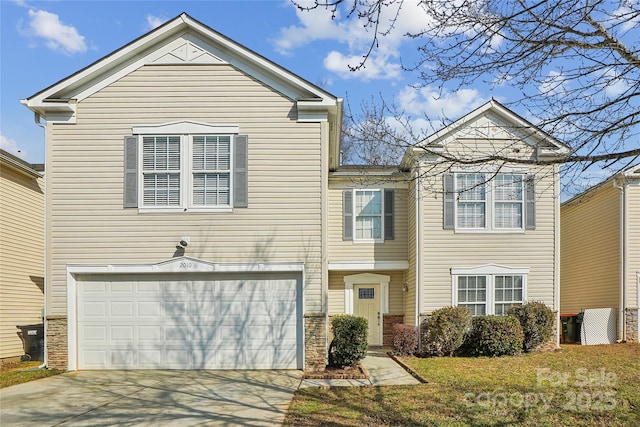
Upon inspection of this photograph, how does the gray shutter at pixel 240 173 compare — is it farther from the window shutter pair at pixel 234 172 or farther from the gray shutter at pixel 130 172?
the gray shutter at pixel 130 172

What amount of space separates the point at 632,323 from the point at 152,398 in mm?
14005

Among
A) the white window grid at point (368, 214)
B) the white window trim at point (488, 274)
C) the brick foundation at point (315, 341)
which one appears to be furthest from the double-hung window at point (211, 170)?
the white window trim at point (488, 274)

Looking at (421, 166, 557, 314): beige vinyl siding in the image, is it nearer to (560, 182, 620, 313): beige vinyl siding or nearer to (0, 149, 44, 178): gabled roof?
(560, 182, 620, 313): beige vinyl siding

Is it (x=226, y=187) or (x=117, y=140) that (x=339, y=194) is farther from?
(x=117, y=140)

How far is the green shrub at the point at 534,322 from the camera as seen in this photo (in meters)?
14.1

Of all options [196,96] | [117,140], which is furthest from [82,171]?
[196,96]

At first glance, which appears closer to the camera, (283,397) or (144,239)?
(283,397)

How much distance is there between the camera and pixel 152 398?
346 inches

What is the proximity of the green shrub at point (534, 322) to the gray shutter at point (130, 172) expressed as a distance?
10389 mm

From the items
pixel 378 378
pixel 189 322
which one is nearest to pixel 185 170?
pixel 189 322

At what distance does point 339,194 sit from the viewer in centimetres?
1605

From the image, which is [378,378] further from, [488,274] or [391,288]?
[391,288]

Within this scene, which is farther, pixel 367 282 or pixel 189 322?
pixel 367 282

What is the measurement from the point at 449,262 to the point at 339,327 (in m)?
4.65
